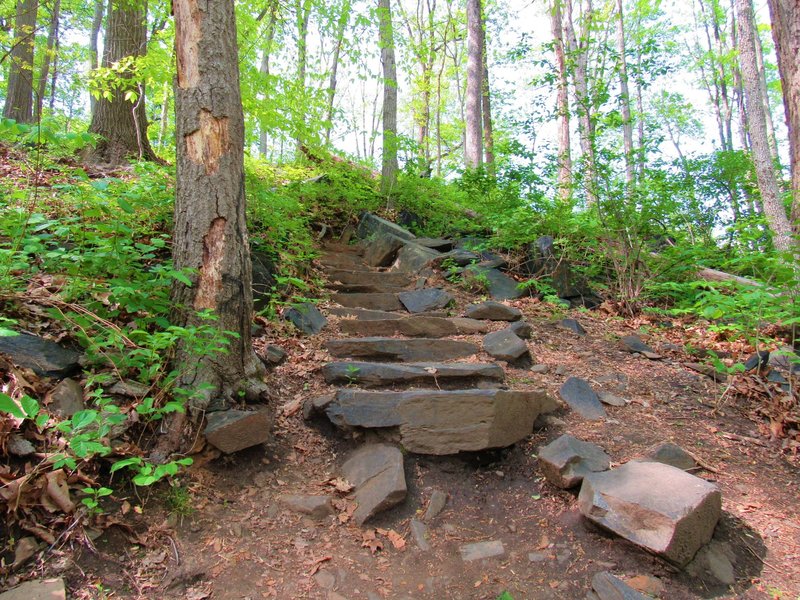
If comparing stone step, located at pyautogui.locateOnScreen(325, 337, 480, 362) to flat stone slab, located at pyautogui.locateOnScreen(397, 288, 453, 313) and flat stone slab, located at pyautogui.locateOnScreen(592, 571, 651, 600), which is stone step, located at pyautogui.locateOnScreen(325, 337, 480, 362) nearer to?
flat stone slab, located at pyautogui.locateOnScreen(397, 288, 453, 313)

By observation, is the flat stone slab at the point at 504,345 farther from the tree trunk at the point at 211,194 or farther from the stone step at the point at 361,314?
the tree trunk at the point at 211,194

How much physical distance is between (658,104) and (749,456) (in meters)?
31.1

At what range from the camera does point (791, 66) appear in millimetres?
5066

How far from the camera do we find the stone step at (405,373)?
12.0ft

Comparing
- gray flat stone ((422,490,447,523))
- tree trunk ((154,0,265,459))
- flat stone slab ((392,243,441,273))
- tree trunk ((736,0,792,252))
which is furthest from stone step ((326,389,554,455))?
tree trunk ((736,0,792,252))

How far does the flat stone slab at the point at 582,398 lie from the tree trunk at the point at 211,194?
2443 mm

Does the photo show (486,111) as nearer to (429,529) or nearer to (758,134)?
(758,134)

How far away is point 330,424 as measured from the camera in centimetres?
333

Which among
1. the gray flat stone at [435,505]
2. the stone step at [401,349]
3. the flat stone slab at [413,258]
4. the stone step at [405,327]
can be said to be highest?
the flat stone slab at [413,258]

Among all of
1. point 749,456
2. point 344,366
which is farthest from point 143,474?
point 749,456

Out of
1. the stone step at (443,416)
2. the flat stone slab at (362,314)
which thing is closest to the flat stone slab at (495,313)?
the flat stone slab at (362,314)

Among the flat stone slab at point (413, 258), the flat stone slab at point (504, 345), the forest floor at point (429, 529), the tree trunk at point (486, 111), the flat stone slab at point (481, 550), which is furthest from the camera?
the tree trunk at point (486, 111)

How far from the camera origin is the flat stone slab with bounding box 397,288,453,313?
5562 millimetres

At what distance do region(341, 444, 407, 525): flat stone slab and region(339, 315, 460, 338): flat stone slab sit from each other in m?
1.85
